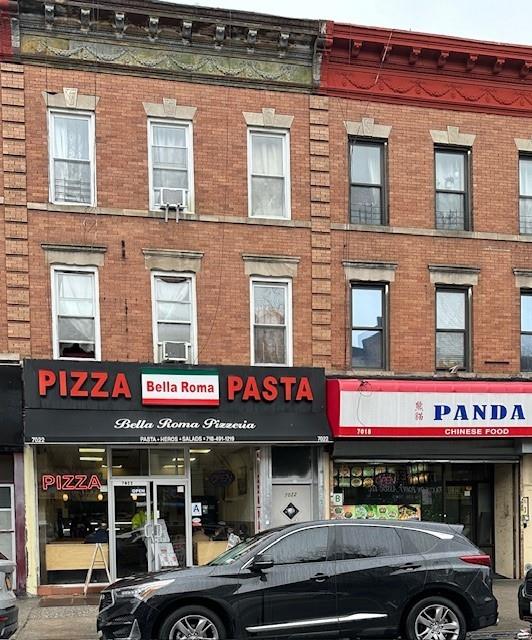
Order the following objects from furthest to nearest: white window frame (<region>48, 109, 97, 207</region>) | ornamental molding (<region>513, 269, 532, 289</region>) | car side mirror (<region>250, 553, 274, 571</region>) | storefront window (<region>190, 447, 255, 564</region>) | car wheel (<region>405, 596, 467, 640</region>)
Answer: ornamental molding (<region>513, 269, 532, 289</region>)
storefront window (<region>190, 447, 255, 564</region>)
white window frame (<region>48, 109, 97, 207</region>)
car wheel (<region>405, 596, 467, 640</region>)
car side mirror (<region>250, 553, 274, 571</region>)

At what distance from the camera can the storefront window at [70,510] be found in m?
14.0

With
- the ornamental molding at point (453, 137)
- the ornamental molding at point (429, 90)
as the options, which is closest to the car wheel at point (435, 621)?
the ornamental molding at point (453, 137)

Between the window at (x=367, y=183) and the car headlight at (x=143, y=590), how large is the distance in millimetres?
9181

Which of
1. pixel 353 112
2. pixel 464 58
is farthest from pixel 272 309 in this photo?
pixel 464 58

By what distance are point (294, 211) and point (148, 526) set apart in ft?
21.6

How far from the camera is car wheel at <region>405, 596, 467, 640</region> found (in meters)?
9.10

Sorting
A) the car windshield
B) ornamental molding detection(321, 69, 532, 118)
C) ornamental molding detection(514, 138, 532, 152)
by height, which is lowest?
the car windshield

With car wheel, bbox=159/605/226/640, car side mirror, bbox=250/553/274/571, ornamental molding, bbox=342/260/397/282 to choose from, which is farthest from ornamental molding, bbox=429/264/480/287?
car wheel, bbox=159/605/226/640

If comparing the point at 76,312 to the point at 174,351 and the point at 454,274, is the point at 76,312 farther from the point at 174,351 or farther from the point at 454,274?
the point at 454,274

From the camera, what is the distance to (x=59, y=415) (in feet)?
44.9

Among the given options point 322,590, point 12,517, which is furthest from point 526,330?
point 12,517

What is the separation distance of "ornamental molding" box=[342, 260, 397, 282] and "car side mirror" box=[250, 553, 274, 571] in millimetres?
7722

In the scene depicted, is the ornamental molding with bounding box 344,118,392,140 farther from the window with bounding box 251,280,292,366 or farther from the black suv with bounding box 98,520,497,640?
the black suv with bounding box 98,520,497,640

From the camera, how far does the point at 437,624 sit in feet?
30.1
